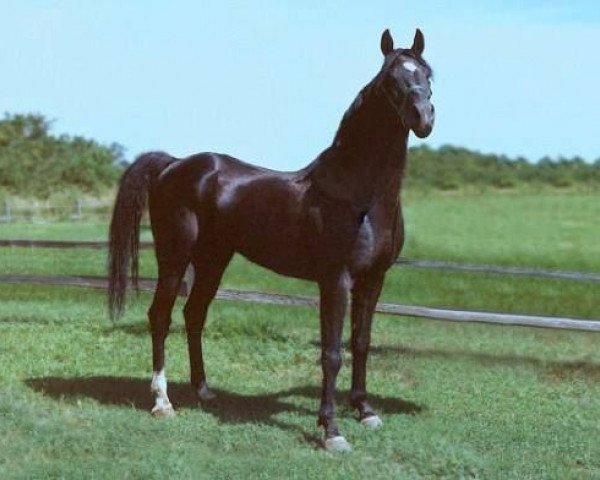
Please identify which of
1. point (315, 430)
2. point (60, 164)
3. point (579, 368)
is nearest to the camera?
point (315, 430)

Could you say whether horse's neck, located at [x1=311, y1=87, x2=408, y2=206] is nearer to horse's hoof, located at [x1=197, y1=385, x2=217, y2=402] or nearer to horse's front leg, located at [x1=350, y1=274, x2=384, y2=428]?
horse's front leg, located at [x1=350, y1=274, x2=384, y2=428]

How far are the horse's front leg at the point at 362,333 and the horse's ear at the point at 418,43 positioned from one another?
1.43m

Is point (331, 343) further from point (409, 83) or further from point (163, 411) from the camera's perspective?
point (409, 83)

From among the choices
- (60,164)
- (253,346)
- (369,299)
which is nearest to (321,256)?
(369,299)

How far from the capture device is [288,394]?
25.2 ft

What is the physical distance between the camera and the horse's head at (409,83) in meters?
5.54

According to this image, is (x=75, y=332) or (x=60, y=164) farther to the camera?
(x=60, y=164)

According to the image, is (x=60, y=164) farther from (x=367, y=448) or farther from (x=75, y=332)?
(x=367, y=448)

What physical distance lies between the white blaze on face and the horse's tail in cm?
226

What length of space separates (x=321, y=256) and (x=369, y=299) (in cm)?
50

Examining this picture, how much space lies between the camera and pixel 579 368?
9.21m

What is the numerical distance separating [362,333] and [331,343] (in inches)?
17.9

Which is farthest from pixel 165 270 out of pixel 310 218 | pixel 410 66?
pixel 410 66

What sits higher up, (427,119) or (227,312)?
(427,119)
